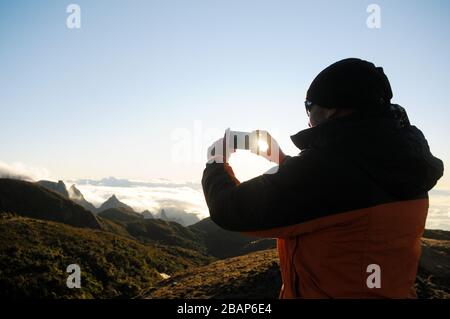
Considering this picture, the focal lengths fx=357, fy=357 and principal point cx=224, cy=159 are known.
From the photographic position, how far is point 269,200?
2023mm

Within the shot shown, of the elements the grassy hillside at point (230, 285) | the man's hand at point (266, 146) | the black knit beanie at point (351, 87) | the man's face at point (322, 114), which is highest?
the black knit beanie at point (351, 87)

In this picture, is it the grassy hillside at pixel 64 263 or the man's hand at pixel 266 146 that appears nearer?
the man's hand at pixel 266 146

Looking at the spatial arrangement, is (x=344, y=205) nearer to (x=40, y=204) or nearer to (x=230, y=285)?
(x=230, y=285)

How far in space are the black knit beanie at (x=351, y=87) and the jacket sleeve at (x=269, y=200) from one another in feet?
1.61

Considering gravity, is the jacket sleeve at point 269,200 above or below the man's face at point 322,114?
below

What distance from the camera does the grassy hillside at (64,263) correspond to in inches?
1112

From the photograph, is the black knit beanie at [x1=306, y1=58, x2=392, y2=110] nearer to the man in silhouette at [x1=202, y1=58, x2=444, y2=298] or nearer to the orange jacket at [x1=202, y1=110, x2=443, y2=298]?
the man in silhouette at [x1=202, y1=58, x2=444, y2=298]

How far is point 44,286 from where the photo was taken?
28.0 metres

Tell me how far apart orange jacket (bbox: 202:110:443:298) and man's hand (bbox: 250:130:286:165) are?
39 cm

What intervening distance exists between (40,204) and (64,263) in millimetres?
57750

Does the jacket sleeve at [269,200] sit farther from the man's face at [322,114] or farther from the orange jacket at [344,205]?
the man's face at [322,114]

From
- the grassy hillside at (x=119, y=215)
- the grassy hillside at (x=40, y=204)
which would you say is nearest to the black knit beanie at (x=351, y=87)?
the grassy hillside at (x=40, y=204)
